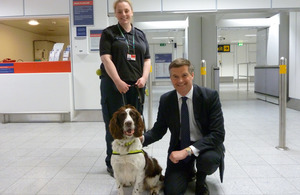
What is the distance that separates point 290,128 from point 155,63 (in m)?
13.7

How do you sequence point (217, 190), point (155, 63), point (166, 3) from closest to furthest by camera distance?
point (217, 190) → point (166, 3) → point (155, 63)

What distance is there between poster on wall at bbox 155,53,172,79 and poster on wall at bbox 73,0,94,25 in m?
12.3

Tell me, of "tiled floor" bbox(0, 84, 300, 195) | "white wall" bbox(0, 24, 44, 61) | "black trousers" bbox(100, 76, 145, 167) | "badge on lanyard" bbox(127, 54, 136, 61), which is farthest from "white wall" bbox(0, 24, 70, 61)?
"badge on lanyard" bbox(127, 54, 136, 61)

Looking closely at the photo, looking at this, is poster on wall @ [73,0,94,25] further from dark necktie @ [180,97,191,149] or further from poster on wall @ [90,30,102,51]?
dark necktie @ [180,97,191,149]

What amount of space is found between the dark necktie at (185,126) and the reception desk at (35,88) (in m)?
3.86

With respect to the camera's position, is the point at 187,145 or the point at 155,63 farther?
the point at 155,63

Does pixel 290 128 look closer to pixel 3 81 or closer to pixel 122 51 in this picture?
pixel 122 51

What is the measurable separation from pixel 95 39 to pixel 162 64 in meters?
12.5

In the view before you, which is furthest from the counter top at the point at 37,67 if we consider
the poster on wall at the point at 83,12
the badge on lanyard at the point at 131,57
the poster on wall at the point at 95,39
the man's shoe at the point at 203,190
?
the man's shoe at the point at 203,190

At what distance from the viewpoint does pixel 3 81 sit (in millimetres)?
5703

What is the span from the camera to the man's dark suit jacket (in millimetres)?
2150

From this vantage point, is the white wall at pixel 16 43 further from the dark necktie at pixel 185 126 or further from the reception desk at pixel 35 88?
the dark necktie at pixel 185 126

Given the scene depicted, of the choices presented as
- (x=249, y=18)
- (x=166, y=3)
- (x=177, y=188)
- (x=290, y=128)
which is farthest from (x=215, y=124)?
(x=249, y=18)

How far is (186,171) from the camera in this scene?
7.76ft
